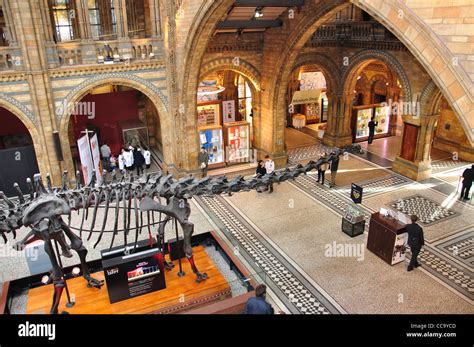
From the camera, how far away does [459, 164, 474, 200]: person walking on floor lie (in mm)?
11672

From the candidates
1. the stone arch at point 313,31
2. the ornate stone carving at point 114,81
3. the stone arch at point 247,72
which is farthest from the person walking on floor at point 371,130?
the ornate stone carving at point 114,81

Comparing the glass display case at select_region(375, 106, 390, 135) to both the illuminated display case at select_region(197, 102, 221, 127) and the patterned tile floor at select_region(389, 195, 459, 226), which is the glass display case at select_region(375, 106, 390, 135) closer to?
the patterned tile floor at select_region(389, 195, 459, 226)

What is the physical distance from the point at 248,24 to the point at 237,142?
4.43 metres

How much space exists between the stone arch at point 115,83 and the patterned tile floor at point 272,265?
3303 millimetres

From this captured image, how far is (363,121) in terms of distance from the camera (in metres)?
17.8

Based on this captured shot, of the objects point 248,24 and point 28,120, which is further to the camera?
point 248,24

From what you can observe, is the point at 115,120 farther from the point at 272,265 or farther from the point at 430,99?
the point at 430,99

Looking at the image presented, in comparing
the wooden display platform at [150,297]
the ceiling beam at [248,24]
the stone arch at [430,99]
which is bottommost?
the wooden display platform at [150,297]

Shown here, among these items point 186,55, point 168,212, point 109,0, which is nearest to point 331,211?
point 168,212

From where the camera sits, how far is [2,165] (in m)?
12.5

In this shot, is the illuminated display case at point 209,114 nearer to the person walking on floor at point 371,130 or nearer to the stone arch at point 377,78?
the person walking on floor at point 371,130

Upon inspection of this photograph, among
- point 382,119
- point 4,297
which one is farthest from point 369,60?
point 4,297

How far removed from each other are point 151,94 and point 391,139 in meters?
11.5

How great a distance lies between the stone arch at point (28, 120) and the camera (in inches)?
436
